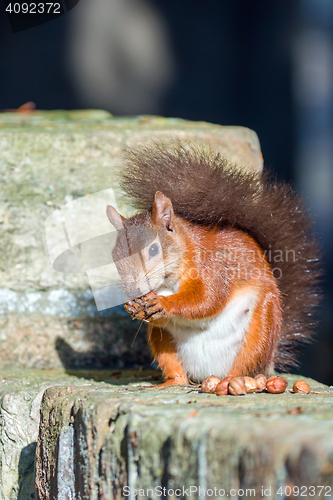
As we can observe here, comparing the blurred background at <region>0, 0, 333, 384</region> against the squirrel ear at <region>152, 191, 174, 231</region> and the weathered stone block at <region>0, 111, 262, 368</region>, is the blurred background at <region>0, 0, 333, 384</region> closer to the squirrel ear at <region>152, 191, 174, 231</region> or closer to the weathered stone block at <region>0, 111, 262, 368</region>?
the weathered stone block at <region>0, 111, 262, 368</region>

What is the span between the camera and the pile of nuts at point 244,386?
1.03 meters

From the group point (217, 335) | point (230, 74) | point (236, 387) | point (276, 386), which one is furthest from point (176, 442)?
point (230, 74)

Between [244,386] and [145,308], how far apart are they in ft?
0.89

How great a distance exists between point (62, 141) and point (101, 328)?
2.15 ft

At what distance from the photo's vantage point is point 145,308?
1160 millimetres

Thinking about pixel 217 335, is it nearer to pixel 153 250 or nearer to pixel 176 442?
pixel 153 250

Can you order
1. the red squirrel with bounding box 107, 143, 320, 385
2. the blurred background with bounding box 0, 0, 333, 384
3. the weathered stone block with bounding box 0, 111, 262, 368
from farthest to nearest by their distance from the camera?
the blurred background with bounding box 0, 0, 333, 384 < the weathered stone block with bounding box 0, 111, 262, 368 < the red squirrel with bounding box 107, 143, 320, 385

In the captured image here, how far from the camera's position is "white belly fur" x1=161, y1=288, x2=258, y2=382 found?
1283mm

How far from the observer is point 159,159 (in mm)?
1368

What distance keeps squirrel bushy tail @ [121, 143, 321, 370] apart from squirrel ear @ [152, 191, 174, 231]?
5 centimetres

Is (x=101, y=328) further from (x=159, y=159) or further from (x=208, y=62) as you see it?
(x=208, y=62)

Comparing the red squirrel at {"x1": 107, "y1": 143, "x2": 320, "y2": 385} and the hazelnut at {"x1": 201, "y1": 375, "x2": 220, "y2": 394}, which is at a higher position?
the red squirrel at {"x1": 107, "y1": 143, "x2": 320, "y2": 385}

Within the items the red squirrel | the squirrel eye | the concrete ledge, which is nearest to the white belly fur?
the red squirrel

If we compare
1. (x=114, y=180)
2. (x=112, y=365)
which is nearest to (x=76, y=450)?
(x=112, y=365)
